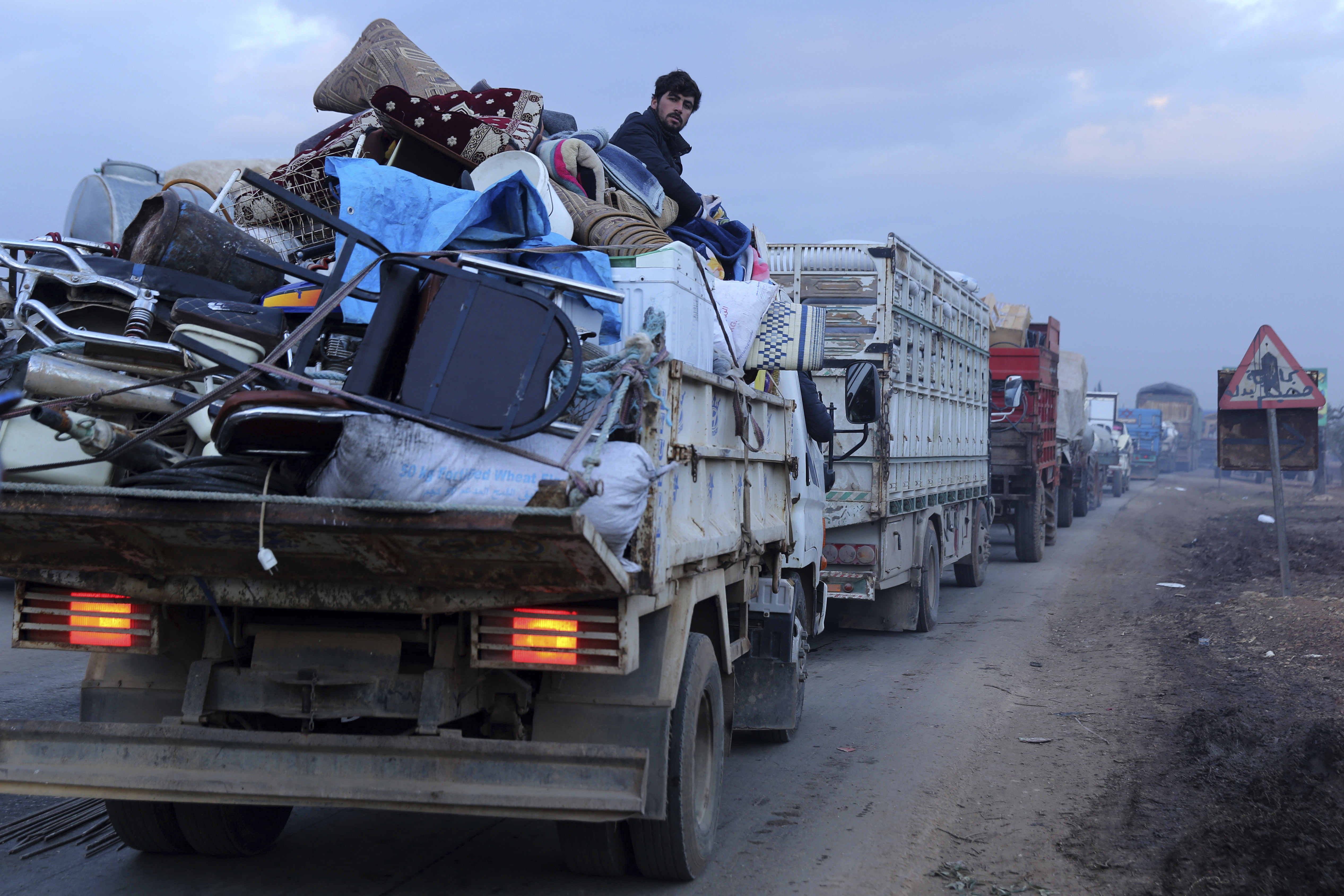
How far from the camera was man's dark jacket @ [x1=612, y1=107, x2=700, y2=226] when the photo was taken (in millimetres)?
6289

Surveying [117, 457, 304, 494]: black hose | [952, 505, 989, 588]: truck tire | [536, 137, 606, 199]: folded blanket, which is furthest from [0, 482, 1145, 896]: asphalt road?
[952, 505, 989, 588]: truck tire

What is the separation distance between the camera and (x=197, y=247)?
176 inches

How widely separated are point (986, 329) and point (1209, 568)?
15.7ft

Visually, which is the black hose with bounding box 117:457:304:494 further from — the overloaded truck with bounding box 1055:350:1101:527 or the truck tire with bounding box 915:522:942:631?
the overloaded truck with bounding box 1055:350:1101:527

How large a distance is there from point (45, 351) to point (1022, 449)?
15.6 m

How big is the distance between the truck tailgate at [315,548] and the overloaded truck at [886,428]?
14.9 feet

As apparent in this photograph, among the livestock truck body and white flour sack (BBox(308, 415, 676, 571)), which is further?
the livestock truck body

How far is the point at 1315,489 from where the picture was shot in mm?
36656

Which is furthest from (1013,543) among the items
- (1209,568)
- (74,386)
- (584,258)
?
(74,386)

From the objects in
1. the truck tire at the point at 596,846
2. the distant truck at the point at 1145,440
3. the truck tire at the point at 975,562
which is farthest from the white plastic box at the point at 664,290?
the distant truck at the point at 1145,440

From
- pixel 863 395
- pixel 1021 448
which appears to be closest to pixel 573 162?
pixel 863 395

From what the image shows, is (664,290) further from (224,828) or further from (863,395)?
(863,395)

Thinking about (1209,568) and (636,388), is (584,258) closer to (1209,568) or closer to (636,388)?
(636,388)

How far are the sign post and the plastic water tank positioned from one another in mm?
9448
